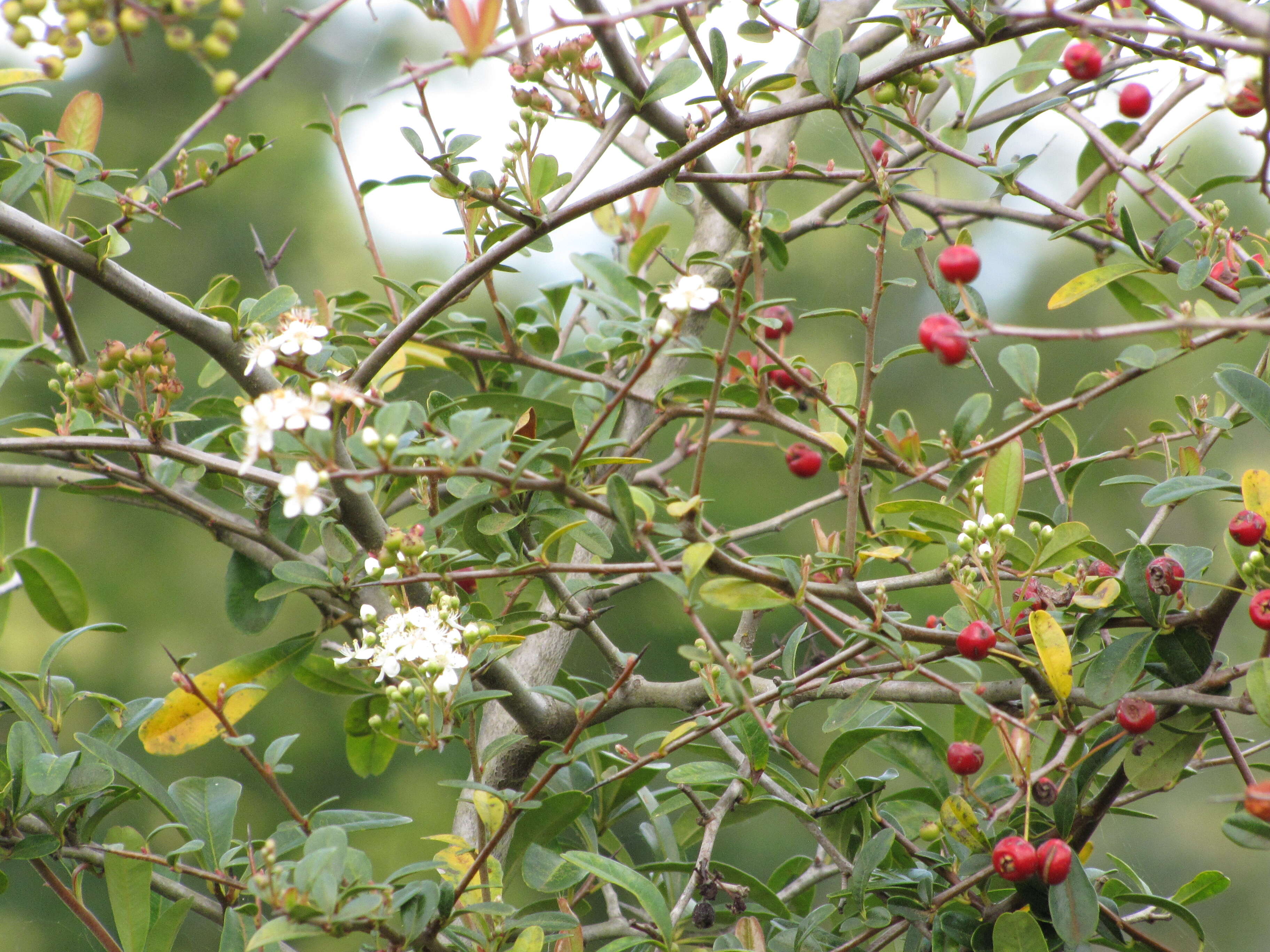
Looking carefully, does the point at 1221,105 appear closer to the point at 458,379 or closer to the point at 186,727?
the point at 186,727

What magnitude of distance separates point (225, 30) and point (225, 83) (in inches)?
1.7

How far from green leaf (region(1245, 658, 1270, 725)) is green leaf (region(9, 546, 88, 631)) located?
3.16 ft

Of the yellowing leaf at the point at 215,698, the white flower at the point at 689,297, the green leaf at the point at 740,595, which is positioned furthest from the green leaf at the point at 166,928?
the white flower at the point at 689,297

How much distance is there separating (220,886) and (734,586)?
1.68 ft

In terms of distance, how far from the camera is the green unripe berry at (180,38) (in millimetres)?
445

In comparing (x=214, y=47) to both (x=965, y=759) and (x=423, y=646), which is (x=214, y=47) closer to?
(x=423, y=646)

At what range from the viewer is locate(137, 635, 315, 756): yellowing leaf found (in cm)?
81

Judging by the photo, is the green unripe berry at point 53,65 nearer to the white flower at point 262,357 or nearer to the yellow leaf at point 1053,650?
the white flower at point 262,357

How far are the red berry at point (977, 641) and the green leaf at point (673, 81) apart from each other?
0.47 m

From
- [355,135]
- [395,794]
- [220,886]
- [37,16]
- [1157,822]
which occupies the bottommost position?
[1157,822]

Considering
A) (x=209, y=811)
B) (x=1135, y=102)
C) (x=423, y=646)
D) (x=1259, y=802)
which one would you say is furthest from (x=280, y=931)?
(x=1135, y=102)

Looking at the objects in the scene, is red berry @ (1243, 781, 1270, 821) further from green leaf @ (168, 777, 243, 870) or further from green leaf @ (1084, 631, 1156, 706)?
green leaf @ (168, 777, 243, 870)

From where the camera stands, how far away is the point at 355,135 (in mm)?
2354

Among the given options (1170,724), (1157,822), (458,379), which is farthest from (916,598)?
(1170,724)
